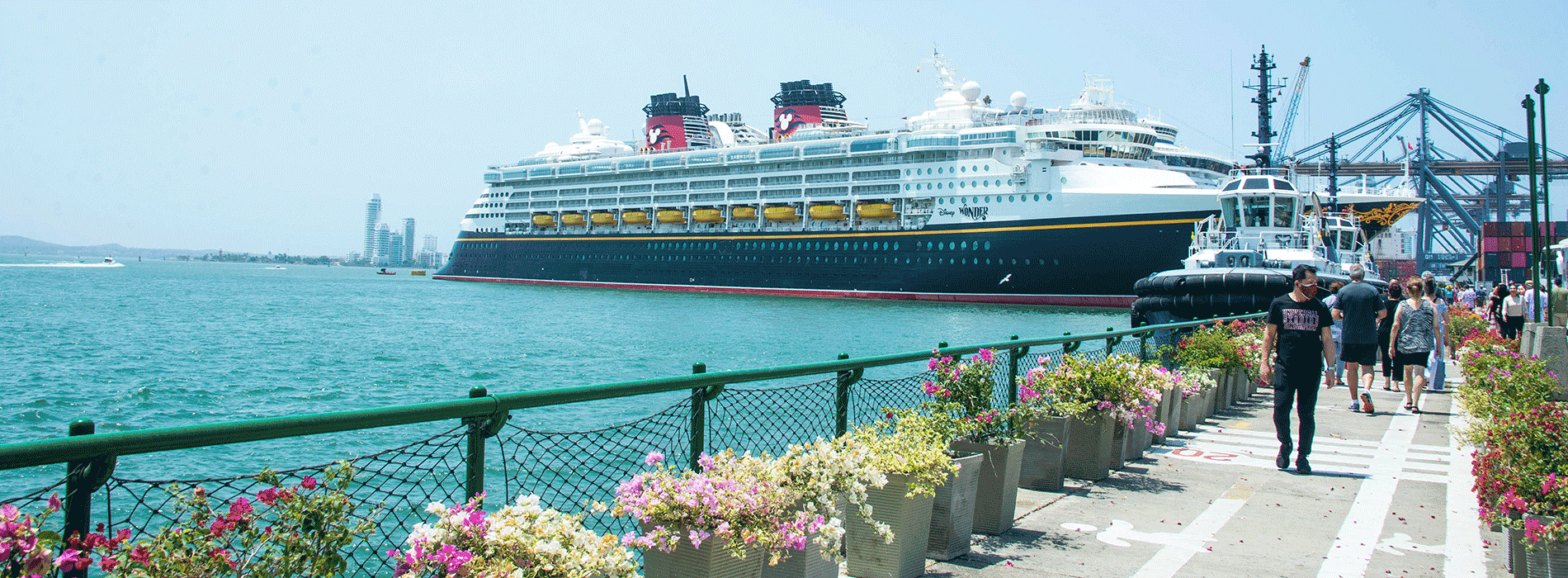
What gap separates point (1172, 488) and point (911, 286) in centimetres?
4208

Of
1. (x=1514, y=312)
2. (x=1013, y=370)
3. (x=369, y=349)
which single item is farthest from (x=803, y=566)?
(x=369, y=349)

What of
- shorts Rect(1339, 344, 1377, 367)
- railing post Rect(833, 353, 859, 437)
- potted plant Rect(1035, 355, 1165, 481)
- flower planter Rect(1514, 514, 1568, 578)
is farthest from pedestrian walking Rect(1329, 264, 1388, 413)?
railing post Rect(833, 353, 859, 437)

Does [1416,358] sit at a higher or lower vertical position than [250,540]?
higher

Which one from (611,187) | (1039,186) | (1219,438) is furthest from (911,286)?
(1219,438)

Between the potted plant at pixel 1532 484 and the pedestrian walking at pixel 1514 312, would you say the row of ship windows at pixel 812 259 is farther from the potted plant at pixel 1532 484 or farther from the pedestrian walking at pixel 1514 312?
the potted plant at pixel 1532 484

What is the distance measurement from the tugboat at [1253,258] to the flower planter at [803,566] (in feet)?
63.9

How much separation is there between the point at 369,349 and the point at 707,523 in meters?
26.0

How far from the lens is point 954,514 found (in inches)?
186

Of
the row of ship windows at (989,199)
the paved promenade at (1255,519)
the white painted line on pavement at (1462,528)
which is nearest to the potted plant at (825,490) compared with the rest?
the paved promenade at (1255,519)

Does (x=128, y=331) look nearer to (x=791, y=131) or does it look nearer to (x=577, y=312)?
(x=577, y=312)

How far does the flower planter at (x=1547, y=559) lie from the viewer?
387 cm

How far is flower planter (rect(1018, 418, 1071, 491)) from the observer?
6172 mm

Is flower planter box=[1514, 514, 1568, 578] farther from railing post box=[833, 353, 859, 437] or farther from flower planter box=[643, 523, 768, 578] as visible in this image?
flower planter box=[643, 523, 768, 578]

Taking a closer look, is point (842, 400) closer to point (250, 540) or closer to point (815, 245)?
point (250, 540)
